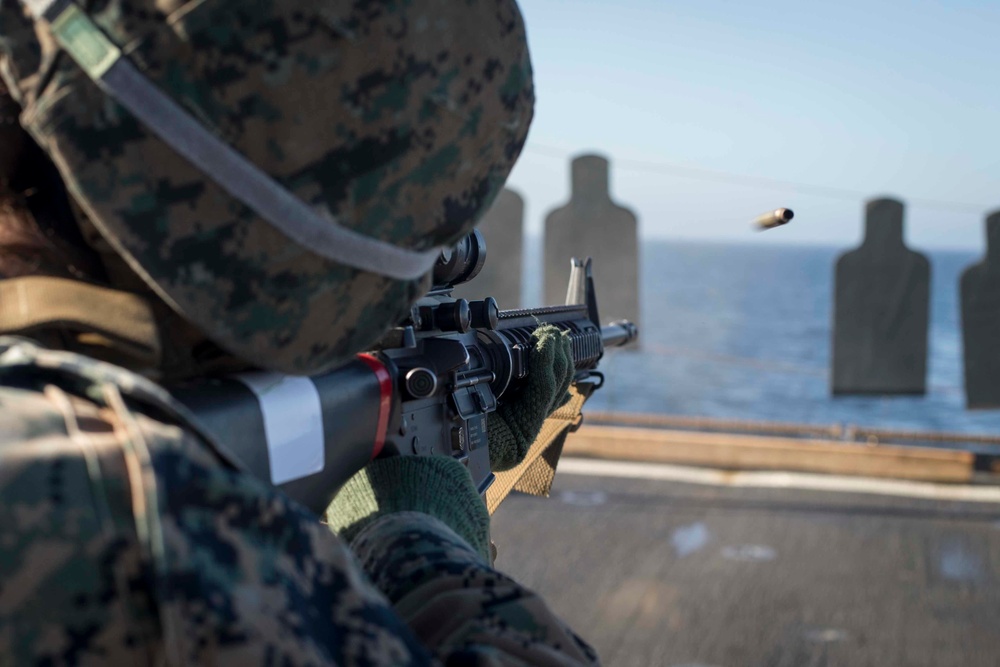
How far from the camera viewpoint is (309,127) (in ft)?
3.52

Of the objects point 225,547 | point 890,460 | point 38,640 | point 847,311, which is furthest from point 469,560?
point 847,311

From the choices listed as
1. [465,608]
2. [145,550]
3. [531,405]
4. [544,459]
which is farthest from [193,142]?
[544,459]

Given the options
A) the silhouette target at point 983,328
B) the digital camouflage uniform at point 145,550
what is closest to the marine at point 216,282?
the digital camouflage uniform at point 145,550

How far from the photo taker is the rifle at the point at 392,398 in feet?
4.12

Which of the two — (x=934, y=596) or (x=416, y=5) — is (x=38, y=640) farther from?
(x=934, y=596)

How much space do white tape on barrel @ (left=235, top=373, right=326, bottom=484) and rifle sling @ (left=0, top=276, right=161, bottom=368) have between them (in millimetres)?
195

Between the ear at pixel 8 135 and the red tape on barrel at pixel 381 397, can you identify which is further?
the red tape on barrel at pixel 381 397

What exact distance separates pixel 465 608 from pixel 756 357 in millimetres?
52776

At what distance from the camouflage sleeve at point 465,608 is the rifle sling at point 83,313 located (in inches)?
16.0

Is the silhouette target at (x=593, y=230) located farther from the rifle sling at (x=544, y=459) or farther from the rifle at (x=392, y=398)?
the rifle at (x=392, y=398)

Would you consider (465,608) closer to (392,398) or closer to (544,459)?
(392,398)

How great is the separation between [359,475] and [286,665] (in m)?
0.69

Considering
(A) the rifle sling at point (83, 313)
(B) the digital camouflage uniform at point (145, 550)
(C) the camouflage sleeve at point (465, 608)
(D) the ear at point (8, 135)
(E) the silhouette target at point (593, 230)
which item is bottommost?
(E) the silhouette target at point (593, 230)

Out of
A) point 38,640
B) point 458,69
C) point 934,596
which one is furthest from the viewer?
point 934,596
